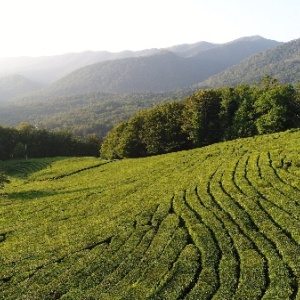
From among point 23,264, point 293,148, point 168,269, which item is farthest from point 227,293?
point 293,148

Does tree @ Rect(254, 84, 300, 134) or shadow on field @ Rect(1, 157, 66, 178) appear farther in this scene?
shadow on field @ Rect(1, 157, 66, 178)

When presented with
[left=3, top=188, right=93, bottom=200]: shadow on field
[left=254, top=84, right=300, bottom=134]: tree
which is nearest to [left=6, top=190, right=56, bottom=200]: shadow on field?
[left=3, top=188, right=93, bottom=200]: shadow on field

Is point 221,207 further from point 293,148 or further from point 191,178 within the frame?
point 293,148

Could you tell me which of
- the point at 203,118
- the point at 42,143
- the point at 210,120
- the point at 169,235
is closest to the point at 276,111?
the point at 210,120

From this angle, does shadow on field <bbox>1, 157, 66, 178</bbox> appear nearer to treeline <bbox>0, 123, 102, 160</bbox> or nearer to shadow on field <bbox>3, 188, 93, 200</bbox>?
shadow on field <bbox>3, 188, 93, 200</bbox>

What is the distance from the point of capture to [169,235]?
3359 centimetres

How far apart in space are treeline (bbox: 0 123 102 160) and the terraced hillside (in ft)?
→ 274

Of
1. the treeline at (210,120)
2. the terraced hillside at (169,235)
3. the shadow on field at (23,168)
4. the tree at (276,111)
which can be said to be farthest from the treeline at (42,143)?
the terraced hillside at (169,235)

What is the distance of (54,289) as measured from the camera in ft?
89.5

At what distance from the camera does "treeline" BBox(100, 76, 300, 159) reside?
267 ft

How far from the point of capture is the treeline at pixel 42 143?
138m

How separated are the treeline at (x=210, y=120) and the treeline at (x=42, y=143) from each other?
4197 centimetres

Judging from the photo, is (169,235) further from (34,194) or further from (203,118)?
(203,118)

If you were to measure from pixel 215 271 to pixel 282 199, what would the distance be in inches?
536
